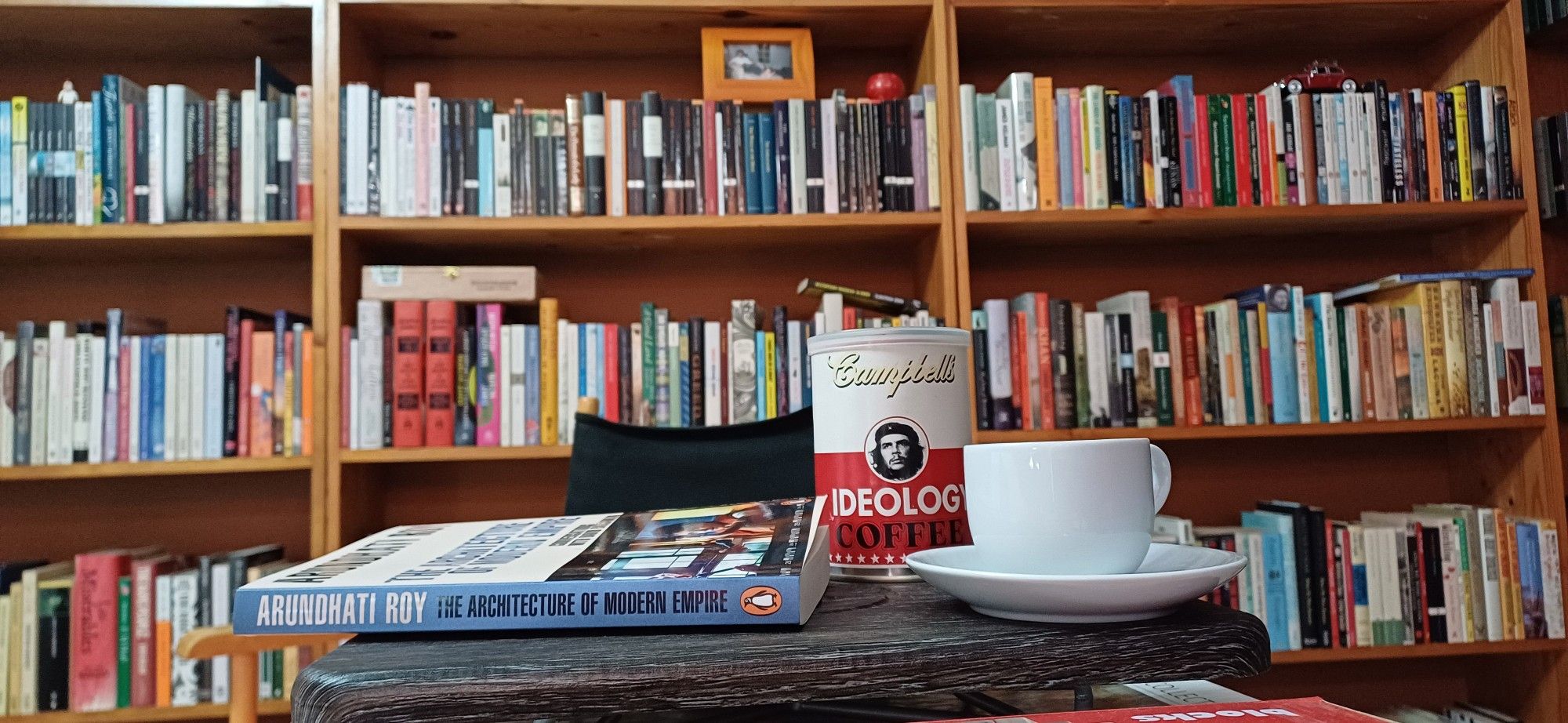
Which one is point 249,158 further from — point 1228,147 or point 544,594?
point 1228,147

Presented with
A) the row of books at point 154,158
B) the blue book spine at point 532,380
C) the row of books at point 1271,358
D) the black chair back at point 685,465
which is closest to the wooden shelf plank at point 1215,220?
the row of books at point 1271,358

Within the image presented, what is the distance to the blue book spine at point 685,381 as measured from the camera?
1775mm

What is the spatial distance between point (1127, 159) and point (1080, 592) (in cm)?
158

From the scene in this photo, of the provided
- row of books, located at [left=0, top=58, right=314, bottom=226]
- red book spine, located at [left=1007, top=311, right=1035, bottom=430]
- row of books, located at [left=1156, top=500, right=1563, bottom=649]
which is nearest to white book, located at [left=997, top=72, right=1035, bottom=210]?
red book spine, located at [left=1007, top=311, right=1035, bottom=430]

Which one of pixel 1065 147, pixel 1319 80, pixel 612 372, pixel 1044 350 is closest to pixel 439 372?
pixel 612 372

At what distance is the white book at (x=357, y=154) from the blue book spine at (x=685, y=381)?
0.60m

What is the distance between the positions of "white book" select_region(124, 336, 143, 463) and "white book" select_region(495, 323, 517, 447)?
2.01 feet

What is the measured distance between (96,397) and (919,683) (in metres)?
1.82

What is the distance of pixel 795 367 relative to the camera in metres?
1.81

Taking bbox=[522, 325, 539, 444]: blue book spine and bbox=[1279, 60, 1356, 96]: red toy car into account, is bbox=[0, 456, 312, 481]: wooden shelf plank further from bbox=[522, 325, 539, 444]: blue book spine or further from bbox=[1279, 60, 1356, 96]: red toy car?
bbox=[1279, 60, 1356, 96]: red toy car

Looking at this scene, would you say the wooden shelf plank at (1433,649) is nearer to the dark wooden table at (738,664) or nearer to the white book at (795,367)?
the white book at (795,367)

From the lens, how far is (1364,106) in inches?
72.6

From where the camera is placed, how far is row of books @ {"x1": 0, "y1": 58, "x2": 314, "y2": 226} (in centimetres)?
170

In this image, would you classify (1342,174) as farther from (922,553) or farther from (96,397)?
(96,397)
